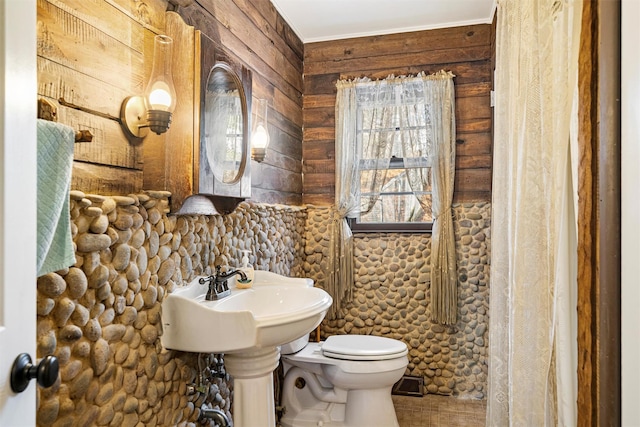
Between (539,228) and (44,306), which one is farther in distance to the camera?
(539,228)

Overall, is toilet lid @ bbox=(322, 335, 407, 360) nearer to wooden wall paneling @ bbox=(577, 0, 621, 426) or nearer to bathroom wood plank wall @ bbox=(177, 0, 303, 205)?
bathroom wood plank wall @ bbox=(177, 0, 303, 205)

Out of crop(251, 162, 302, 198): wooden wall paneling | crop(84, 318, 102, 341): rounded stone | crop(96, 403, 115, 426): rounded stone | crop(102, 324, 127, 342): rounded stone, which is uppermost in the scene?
crop(251, 162, 302, 198): wooden wall paneling

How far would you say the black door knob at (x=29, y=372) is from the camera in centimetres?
85

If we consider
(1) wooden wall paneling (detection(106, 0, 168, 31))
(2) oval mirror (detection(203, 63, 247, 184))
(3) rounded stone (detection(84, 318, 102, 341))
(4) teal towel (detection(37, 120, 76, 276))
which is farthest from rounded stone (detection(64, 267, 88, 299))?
(1) wooden wall paneling (detection(106, 0, 168, 31))

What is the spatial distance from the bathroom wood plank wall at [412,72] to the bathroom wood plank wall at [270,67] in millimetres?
114

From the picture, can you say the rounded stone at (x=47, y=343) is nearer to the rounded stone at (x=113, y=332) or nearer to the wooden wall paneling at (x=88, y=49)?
the rounded stone at (x=113, y=332)

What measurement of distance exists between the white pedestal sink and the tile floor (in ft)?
4.14

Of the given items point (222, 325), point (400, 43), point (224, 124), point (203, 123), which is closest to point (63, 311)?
point (222, 325)

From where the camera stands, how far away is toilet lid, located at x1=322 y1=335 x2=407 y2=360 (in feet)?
7.97

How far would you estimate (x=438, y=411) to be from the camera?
114 inches

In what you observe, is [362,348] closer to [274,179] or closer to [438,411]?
[438,411]

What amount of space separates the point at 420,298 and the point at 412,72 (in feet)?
5.25

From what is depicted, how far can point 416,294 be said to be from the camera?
3.14 m

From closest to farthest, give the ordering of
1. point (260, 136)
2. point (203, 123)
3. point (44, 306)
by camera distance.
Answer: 1. point (44, 306)
2. point (203, 123)
3. point (260, 136)
